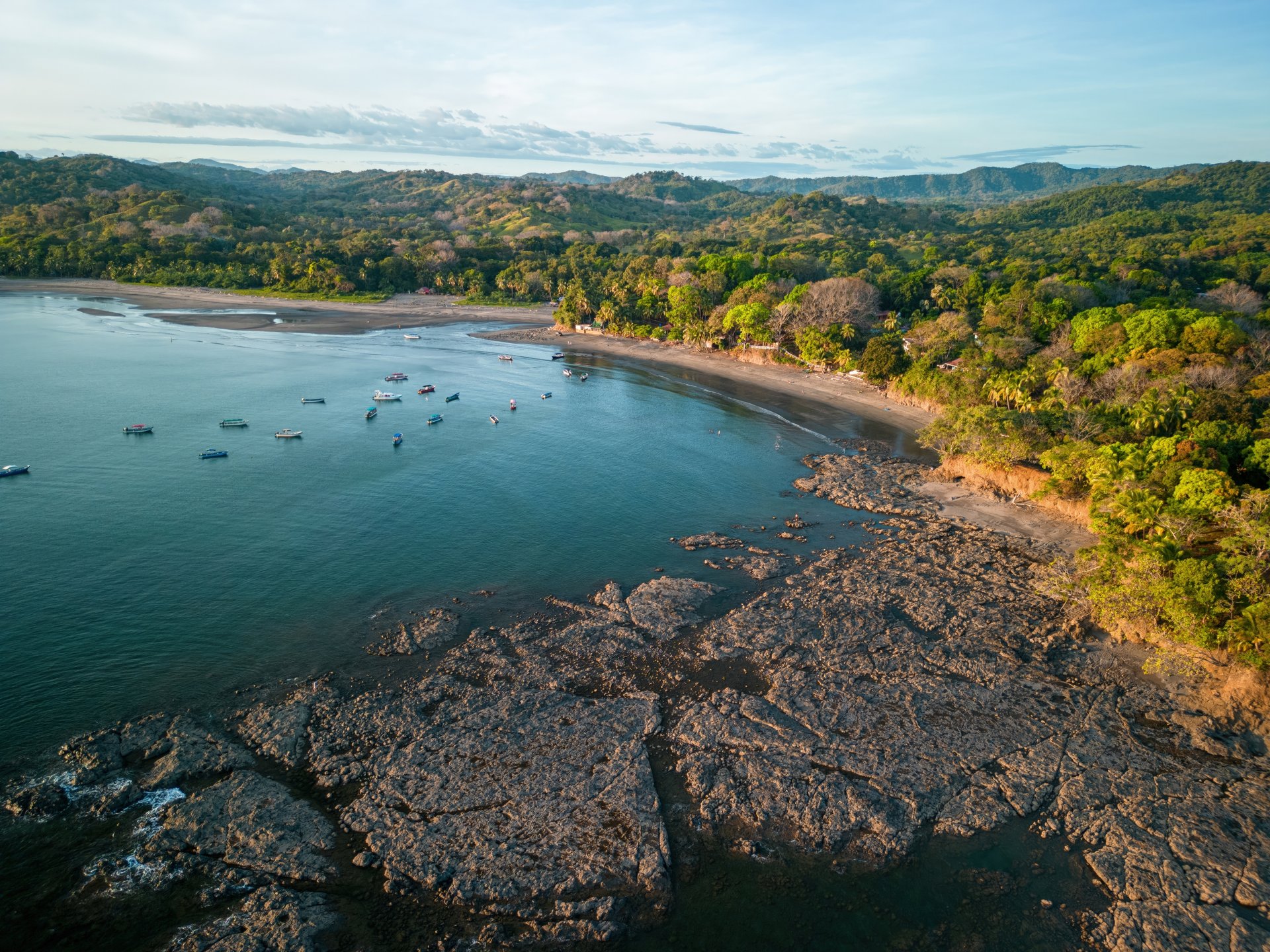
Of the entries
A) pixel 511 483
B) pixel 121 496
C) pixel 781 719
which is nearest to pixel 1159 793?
pixel 781 719

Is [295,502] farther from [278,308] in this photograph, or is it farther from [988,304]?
[278,308]

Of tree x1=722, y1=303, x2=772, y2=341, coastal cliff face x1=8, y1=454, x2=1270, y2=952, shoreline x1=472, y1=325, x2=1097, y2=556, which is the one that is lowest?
coastal cliff face x1=8, y1=454, x2=1270, y2=952

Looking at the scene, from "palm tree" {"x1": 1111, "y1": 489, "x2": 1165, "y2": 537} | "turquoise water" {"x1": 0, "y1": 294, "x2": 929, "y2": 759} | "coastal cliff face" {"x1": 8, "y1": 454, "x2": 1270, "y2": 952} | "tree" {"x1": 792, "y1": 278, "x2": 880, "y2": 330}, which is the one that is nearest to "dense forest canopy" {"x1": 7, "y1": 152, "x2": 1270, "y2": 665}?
"palm tree" {"x1": 1111, "y1": 489, "x2": 1165, "y2": 537}

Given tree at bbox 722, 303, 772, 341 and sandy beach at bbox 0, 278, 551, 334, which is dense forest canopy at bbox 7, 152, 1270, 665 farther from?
sandy beach at bbox 0, 278, 551, 334

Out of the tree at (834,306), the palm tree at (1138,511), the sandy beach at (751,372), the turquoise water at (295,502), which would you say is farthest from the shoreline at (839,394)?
the tree at (834,306)

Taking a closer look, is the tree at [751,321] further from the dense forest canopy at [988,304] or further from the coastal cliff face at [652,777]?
the coastal cliff face at [652,777]
